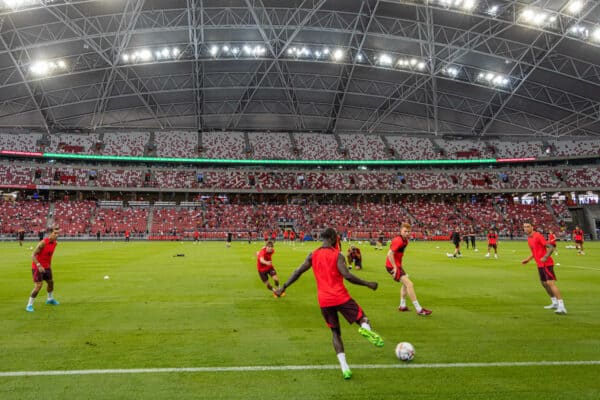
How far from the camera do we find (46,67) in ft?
131

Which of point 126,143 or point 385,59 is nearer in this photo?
point 385,59

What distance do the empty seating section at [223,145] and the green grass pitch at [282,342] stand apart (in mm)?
53297

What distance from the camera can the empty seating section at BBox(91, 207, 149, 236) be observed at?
5278cm

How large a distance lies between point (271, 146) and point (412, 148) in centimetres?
2571

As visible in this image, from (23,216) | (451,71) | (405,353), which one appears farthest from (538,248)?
(23,216)

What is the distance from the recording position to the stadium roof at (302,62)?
34.7 m

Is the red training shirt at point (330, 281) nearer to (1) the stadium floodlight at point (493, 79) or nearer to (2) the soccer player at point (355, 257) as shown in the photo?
(2) the soccer player at point (355, 257)

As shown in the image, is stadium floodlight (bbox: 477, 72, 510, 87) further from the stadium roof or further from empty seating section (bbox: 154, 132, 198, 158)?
empty seating section (bbox: 154, 132, 198, 158)

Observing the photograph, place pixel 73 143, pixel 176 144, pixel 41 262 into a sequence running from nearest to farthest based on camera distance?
pixel 41 262 < pixel 73 143 < pixel 176 144

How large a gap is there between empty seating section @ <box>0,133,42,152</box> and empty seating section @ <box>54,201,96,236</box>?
1014cm

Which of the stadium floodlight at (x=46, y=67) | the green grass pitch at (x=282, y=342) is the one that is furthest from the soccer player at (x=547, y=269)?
the stadium floodlight at (x=46, y=67)

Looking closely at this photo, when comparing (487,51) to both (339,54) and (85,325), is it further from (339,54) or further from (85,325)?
(85,325)

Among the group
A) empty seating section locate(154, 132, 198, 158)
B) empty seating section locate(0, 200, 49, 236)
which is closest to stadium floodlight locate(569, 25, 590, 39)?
empty seating section locate(154, 132, 198, 158)

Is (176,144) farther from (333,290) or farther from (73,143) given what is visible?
(333,290)
